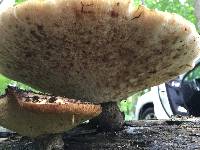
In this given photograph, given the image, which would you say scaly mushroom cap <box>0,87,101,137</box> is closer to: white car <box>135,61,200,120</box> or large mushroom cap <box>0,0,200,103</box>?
large mushroom cap <box>0,0,200,103</box>

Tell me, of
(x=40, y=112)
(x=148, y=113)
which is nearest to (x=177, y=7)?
(x=148, y=113)

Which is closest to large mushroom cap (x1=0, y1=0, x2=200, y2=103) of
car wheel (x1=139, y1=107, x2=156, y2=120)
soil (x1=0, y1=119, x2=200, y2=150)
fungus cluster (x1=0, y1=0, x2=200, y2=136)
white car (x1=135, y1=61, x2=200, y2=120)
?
fungus cluster (x1=0, y1=0, x2=200, y2=136)

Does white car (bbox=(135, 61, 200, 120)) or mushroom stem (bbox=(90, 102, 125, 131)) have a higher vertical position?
white car (bbox=(135, 61, 200, 120))

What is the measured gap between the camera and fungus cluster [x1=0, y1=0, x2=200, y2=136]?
1494mm

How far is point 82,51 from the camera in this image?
5.66 ft

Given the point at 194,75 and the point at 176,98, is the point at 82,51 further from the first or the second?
the point at 176,98

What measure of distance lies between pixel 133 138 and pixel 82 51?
1.86 feet

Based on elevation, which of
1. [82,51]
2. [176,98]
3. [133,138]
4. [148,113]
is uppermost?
[148,113]

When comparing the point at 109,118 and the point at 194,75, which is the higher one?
the point at 194,75

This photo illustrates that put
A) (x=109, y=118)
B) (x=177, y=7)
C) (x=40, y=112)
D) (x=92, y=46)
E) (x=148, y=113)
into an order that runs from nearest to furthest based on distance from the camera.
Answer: (x=40, y=112)
(x=92, y=46)
(x=109, y=118)
(x=148, y=113)
(x=177, y=7)

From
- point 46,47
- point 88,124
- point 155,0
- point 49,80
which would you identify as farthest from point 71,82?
point 155,0

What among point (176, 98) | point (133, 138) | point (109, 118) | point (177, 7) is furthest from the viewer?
point (177, 7)

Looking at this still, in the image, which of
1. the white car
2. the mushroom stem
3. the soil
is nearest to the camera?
the soil

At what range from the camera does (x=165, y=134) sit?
6.75 ft
